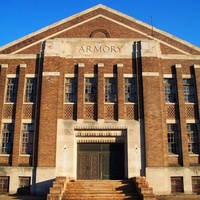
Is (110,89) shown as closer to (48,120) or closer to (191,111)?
(48,120)

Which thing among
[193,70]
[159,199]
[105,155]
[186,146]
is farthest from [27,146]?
[193,70]

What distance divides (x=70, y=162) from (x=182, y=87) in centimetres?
963

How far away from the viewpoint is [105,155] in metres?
20.5

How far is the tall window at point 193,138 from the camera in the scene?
67.7ft

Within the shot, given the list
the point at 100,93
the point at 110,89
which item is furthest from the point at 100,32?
the point at 100,93

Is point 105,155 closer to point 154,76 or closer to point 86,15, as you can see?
point 154,76

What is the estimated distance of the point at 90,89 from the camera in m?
21.5

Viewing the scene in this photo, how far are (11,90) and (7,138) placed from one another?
360 cm

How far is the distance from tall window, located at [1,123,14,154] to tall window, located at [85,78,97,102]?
5828mm

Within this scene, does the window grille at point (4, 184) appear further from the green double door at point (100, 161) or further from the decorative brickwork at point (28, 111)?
the green double door at point (100, 161)

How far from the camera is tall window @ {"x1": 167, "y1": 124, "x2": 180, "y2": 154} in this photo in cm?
2059

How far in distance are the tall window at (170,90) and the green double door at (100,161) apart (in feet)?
16.0

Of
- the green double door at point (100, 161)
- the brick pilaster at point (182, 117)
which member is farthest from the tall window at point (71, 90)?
the brick pilaster at point (182, 117)

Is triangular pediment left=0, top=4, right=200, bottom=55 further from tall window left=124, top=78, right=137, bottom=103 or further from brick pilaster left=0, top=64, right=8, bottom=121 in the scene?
tall window left=124, top=78, right=137, bottom=103
